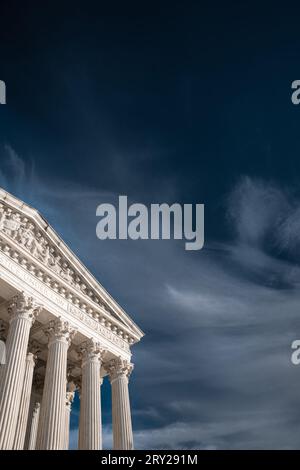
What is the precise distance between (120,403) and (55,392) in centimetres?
815

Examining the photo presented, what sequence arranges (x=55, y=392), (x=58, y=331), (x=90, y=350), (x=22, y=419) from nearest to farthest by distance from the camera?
(x=55, y=392), (x=22, y=419), (x=58, y=331), (x=90, y=350)

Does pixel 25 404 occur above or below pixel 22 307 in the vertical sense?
below

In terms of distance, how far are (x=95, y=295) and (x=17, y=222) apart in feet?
30.5

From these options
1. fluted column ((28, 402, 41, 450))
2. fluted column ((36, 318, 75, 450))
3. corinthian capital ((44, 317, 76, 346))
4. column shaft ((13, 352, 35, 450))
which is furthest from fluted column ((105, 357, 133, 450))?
column shaft ((13, 352, 35, 450))

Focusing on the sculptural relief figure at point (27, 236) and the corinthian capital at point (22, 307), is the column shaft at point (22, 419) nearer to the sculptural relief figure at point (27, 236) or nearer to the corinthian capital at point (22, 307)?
the corinthian capital at point (22, 307)

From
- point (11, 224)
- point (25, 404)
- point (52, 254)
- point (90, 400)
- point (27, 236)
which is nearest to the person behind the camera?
point (25, 404)

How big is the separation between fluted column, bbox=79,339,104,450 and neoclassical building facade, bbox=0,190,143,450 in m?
0.06

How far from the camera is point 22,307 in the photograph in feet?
84.2

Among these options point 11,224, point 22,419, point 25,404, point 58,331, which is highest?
point 11,224

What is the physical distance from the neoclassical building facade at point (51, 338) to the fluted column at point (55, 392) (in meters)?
0.05

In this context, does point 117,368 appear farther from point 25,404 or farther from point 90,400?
point 25,404

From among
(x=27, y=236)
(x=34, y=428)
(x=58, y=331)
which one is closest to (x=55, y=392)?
(x=58, y=331)

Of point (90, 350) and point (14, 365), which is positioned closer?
point (14, 365)
